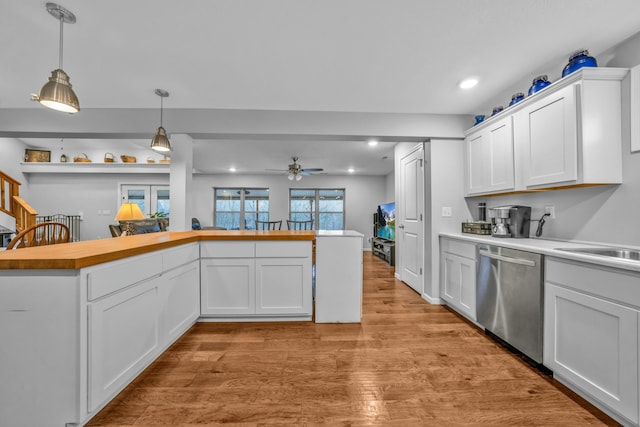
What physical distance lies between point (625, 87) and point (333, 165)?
5.25 m

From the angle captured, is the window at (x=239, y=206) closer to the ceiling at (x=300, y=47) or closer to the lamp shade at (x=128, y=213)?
the lamp shade at (x=128, y=213)

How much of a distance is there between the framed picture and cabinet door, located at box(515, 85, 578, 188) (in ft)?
31.6

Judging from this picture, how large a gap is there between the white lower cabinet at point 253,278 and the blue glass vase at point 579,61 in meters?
2.50

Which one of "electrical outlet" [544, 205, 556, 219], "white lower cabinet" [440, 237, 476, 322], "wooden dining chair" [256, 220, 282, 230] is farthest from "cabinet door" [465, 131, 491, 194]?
"wooden dining chair" [256, 220, 282, 230]

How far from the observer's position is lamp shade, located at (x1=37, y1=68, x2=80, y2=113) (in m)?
1.62

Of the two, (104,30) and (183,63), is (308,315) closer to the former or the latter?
(183,63)

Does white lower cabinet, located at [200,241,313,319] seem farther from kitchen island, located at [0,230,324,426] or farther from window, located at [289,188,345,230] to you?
window, located at [289,188,345,230]

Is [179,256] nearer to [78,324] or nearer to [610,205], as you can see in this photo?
[78,324]

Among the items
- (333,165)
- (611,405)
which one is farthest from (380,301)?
(333,165)

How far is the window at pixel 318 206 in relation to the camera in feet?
26.9

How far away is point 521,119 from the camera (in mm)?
2340

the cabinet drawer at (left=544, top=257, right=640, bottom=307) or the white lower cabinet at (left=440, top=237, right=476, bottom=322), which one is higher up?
the cabinet drawer at (left=544, top=257, right=640, bottom=307)

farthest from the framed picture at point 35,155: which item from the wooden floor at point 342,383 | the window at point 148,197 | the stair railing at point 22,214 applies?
the wooden floor at point 342,383

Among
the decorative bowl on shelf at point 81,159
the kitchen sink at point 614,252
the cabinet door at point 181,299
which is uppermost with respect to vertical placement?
the decorative bowl on shelf at point 81,159
